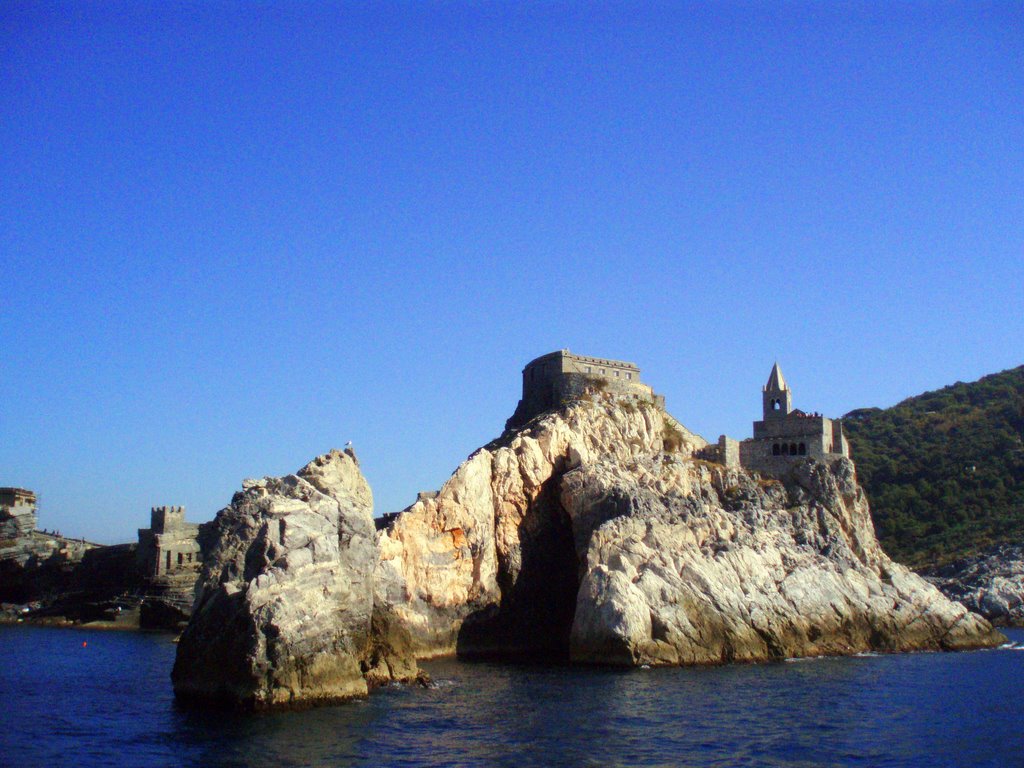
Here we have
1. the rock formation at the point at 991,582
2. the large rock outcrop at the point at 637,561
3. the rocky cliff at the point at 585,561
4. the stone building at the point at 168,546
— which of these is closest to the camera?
the rocky cliff at the point at 585,561

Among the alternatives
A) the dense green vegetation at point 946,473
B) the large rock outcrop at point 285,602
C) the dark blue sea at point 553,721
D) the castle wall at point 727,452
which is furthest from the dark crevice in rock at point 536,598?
the dense green vegetation at point 946,473

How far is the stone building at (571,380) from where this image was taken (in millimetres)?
66938

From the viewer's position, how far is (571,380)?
2640 inches

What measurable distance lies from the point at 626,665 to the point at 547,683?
22.2ft

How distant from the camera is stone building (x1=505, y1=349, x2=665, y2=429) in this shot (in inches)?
2635

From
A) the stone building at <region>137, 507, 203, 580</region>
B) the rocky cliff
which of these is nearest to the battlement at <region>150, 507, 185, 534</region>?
the stone building at <region>137, 507, 203, 580</region>

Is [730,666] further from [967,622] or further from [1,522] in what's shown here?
[1,522]

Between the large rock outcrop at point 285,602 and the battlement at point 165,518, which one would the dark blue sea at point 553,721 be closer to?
the large rock outcrop at point 285,602

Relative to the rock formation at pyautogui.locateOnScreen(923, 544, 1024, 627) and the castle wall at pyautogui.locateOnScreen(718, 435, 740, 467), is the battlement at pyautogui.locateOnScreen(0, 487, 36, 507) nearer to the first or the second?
the castle wall at pyautogui.locateOnScreen(718, 435, 740, 467)

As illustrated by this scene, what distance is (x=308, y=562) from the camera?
3472cm

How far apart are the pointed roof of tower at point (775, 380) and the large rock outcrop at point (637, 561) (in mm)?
8210

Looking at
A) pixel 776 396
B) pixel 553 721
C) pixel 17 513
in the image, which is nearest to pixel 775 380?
pixel 776 396

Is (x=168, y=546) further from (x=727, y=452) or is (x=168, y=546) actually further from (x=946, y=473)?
(x=946, y=473)

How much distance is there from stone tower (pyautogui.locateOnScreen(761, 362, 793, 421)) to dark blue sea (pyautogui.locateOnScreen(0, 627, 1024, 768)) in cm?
2615
